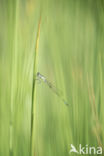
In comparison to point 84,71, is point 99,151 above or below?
below

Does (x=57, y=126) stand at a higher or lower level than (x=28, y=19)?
lower

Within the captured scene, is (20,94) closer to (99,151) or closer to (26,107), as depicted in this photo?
(26,107)

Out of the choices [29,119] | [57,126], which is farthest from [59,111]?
[29,119]

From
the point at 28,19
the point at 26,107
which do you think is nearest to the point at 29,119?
the point at 26,107

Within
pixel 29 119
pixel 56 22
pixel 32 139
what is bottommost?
pixel 32 139

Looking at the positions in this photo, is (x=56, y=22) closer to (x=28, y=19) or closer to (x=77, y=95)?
(x=28, y=19)

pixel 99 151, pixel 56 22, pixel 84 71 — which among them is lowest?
pixel 99 151
